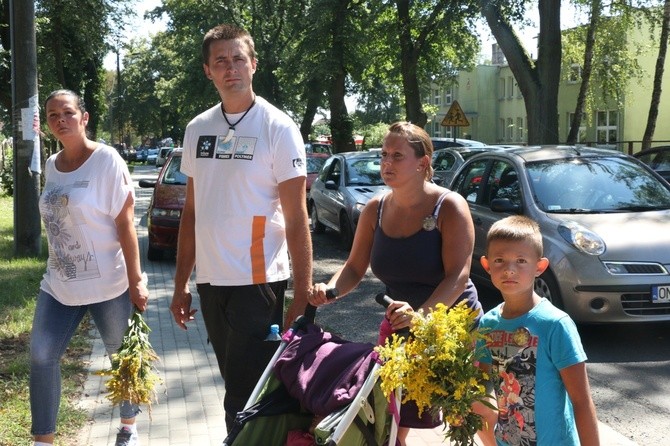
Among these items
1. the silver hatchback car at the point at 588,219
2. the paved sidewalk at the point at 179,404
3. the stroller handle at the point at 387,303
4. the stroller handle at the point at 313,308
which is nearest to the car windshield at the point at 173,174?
the silver hatchback car at the point at 588,219

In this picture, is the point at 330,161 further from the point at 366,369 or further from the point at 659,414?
the point at 366,369

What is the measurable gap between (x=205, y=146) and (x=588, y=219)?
5274 mm

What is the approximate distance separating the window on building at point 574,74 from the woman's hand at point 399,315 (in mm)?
41494

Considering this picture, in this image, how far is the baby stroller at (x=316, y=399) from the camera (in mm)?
2951

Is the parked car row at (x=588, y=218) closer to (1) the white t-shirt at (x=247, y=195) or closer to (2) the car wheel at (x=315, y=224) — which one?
(1) the white t-shirt at (x=247, y=195)

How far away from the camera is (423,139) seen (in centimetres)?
375

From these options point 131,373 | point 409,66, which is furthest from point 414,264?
point 409,66

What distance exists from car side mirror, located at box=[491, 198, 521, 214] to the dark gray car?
489 cm

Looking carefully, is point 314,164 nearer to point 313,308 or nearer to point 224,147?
point 224,147

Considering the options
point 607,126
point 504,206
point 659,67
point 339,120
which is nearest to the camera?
point 504,206

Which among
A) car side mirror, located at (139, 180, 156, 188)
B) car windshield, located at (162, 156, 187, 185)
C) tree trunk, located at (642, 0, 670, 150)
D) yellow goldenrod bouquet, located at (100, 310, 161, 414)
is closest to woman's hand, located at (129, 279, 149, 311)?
yellow goldenrod bouquet, located at (100, 310, 161, 414)

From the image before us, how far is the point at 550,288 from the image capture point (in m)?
7.98

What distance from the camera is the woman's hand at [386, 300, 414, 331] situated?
10.0 feet

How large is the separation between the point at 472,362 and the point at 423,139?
4.05 ft
